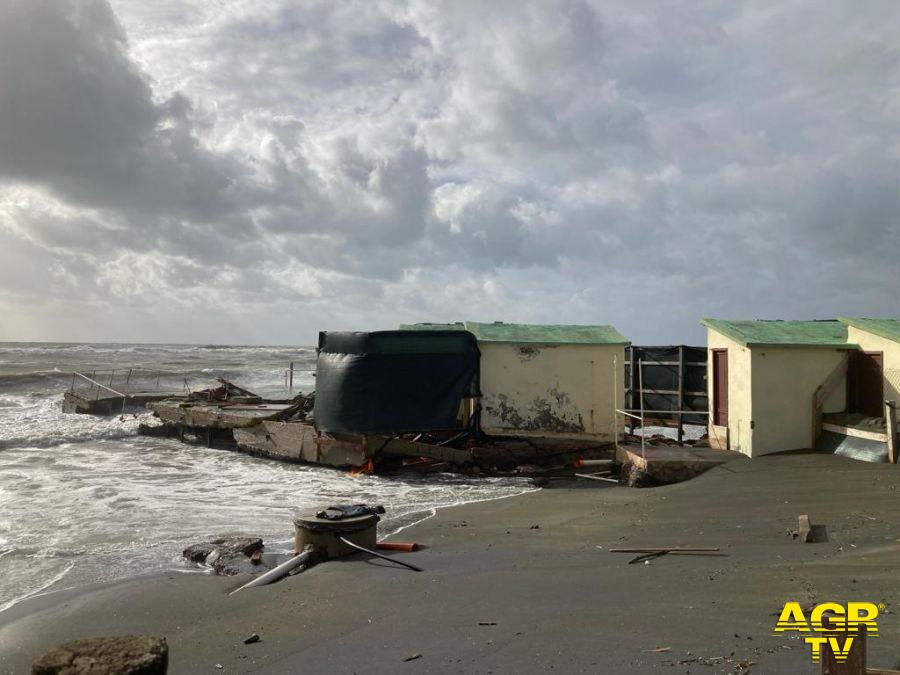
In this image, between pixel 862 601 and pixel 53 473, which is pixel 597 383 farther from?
pixel 53 473

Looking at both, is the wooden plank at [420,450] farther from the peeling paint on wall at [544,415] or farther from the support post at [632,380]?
the support post at [632,380]

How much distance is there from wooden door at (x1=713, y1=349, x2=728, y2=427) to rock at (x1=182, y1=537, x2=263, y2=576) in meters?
10.2

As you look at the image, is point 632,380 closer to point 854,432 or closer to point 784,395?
point 784,395

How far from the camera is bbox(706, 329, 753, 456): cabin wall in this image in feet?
42.8

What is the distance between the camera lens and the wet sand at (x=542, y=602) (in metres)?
4.75

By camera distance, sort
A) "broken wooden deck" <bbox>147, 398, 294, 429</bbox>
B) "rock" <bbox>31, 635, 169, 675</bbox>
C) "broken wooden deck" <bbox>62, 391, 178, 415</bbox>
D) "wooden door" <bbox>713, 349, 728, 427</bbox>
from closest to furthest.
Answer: "rock" <bbox>31, 635, 169, 675</bbox>
"wooden door" <bbox>713, 349, 728, 427</bbox>
"broken wooden deck" <bbox>147, 398, 294, 429</bbox>
"broken wooden deck" <bbox>62, 391, 178, 415</bbox>

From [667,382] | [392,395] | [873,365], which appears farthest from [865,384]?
[392,395]

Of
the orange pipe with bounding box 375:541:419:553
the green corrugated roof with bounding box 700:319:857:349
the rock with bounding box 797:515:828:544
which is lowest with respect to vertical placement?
the orange pipe with bounding box 375:541:419:553

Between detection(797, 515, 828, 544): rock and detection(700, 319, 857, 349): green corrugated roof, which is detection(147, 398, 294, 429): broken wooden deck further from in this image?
detection(797, 515, 828, 544): rock

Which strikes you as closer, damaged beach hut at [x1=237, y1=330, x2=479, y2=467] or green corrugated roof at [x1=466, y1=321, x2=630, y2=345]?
damaged beach hut at [x1=237, y1=330, x2=479, y2=467]

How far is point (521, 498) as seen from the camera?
12.5 metres

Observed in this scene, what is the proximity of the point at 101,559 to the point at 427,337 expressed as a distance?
29.3 feet

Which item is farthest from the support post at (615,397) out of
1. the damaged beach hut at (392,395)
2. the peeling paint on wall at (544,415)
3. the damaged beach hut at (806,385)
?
the damaged beach hut at (392,395)

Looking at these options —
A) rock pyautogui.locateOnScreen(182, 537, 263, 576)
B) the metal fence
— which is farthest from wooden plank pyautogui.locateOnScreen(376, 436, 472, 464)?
rock pyautogui.locateOnScreen(182, 537, 263, 576)
